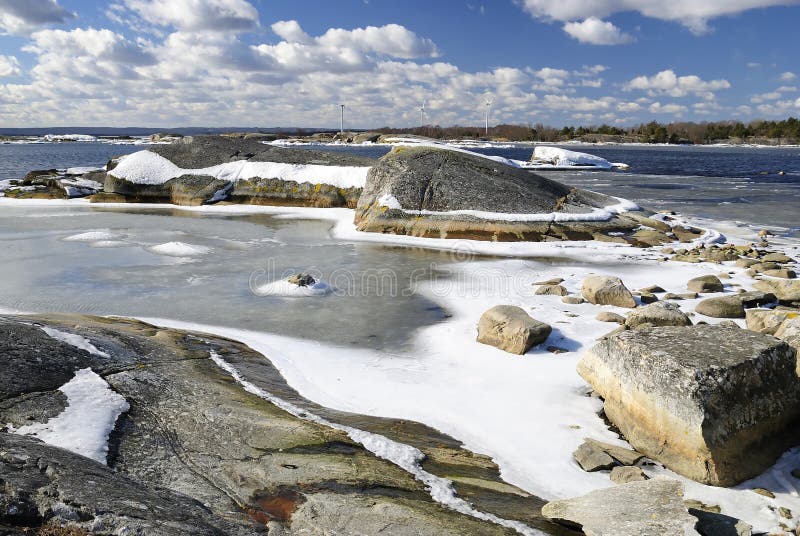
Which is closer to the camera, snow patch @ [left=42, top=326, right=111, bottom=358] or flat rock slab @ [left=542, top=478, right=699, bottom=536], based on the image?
flat rock slab @ [left=542, top=478, right=699, bottom=536]

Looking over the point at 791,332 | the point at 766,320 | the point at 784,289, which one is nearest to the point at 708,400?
the point at 791,332

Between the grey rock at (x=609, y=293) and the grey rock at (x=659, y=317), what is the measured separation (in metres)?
1.60

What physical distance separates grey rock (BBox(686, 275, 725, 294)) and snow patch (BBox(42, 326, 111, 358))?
997 centimetres

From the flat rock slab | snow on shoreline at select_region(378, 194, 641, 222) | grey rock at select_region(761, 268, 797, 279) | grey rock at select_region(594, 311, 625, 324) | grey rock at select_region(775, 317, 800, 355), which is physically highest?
snow on shoreline at select_region(378, 194, 641, 222)

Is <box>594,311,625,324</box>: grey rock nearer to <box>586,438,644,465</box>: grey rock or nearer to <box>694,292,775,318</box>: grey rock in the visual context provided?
<box>694,292,775,318</box>: grey rock

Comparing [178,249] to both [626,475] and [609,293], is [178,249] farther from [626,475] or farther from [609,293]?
[626,475]

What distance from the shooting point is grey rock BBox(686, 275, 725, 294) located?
10797 millimetres

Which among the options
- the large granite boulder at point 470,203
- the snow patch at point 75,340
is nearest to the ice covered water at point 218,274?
the large granite boulder at point 470,203

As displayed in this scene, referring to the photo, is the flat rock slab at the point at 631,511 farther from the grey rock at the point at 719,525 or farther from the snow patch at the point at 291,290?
the snow patch at the point at 291,290

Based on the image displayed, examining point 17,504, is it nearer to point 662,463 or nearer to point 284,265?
point 662,463

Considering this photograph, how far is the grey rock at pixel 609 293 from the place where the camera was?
391 inches

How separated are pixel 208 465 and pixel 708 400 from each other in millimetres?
4243

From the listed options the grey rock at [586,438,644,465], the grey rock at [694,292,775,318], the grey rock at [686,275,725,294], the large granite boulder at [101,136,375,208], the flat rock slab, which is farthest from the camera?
the large granite boulder at [101,136,375,208]

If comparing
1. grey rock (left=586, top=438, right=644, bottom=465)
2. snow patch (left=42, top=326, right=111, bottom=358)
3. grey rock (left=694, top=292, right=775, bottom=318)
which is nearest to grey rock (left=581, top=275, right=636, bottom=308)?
grey rock (left=694, top=292, right=775, bottom=318)
